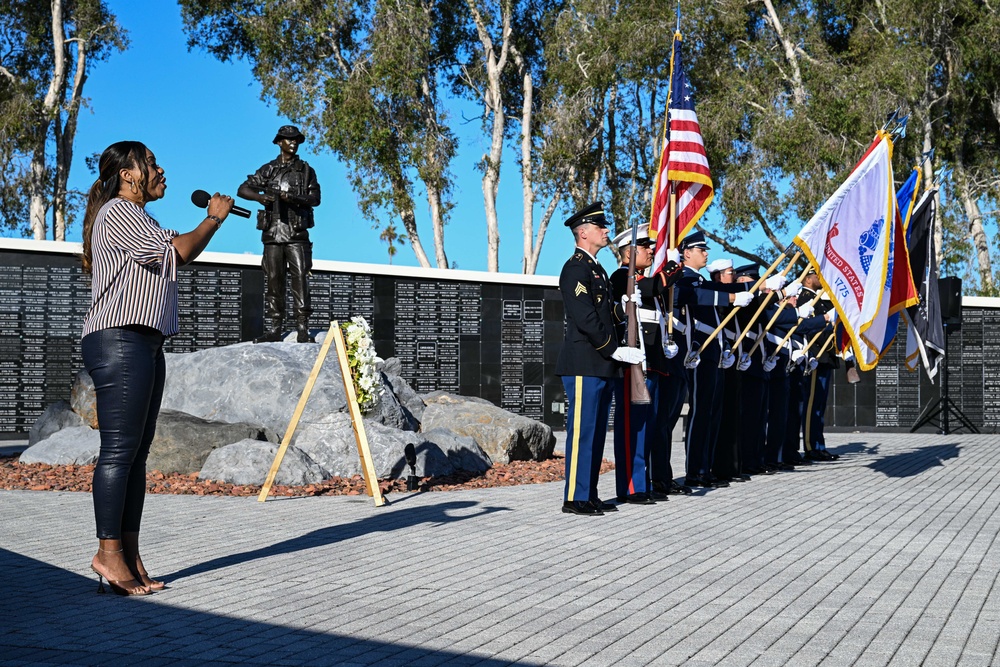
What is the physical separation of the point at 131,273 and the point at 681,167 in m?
5.35

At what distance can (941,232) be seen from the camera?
31.6m

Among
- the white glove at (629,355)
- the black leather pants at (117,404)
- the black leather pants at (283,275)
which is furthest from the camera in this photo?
the black leather pants at (283,275)

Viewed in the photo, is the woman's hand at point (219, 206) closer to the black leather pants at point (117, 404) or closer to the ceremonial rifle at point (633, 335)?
the black leather pants at point (117, 404)

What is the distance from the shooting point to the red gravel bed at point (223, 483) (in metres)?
9.21

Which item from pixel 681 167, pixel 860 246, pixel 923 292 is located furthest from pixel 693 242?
pixel 923 292

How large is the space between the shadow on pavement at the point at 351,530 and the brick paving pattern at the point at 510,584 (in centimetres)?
2

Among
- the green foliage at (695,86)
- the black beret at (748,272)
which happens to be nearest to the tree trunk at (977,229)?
the green foliage at (695,86)

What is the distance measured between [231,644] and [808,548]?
3552 millimetres

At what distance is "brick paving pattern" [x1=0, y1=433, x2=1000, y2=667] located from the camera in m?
4.16

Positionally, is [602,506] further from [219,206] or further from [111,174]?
[111,174]

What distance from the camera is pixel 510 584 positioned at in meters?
5.37

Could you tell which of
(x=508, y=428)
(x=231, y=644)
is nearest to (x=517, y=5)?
(x=508, y=428)

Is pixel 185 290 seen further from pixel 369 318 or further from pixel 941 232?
pixel 941 232

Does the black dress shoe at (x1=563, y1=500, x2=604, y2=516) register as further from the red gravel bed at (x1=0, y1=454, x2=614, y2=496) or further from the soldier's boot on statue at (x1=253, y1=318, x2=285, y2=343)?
the soldier's boot on statue at (x1=253, y1=318, x2=285, y2=343)
